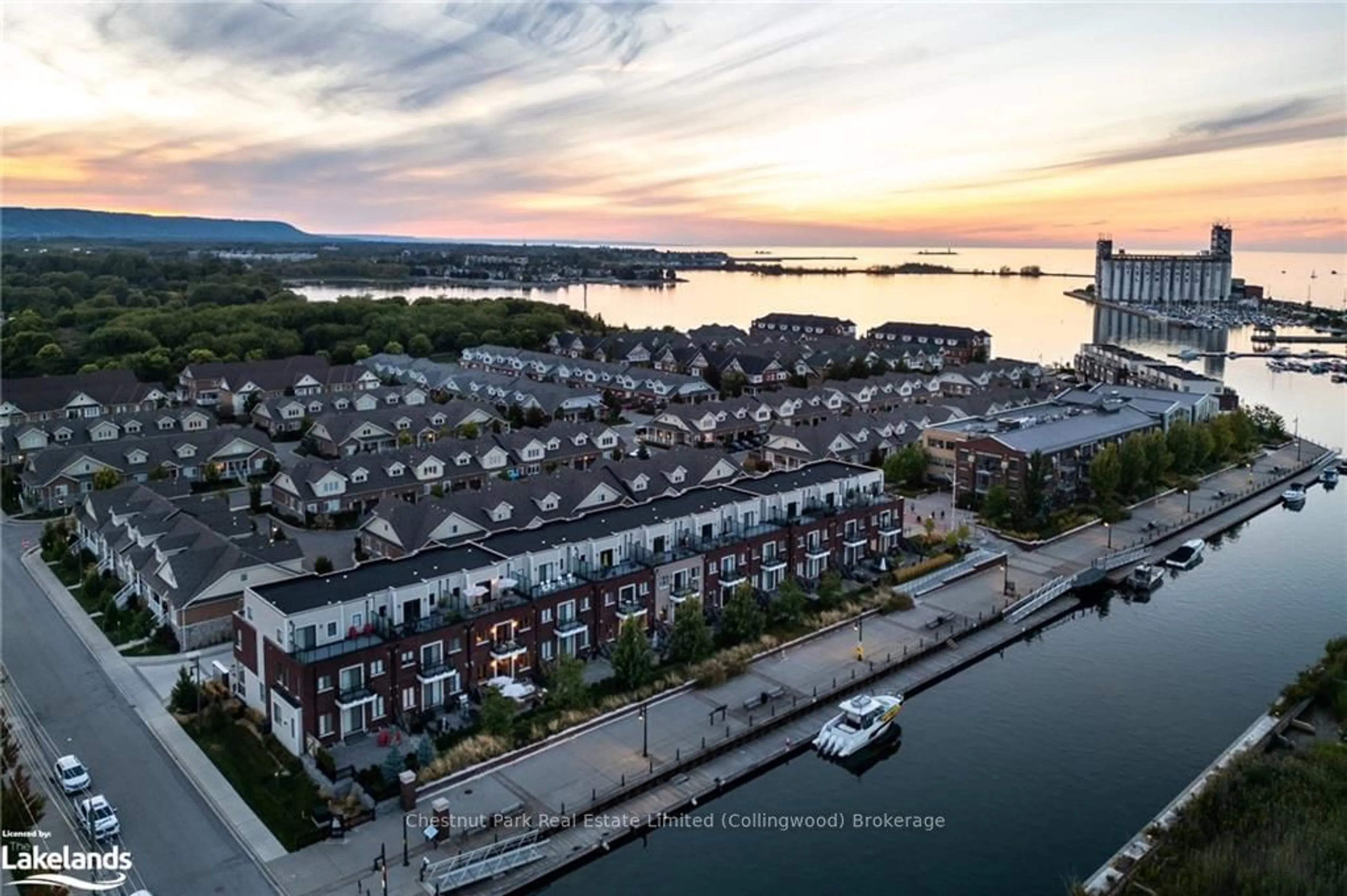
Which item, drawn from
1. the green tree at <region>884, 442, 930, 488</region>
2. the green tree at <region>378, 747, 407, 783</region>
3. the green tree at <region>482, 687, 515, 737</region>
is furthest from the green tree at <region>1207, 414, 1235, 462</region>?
the green tree at <region>378, 747, 407, 783</region>

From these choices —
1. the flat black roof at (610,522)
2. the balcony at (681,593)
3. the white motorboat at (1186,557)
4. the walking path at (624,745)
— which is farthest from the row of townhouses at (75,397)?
the white motorboat at (1186,557)

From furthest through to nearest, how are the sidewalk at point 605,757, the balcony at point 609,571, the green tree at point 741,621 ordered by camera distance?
the green tree at point 741,621
the balcony at point 609,571
the sidewalk at point 605,757

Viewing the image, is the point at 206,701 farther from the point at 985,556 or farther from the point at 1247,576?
the point at 1247,576

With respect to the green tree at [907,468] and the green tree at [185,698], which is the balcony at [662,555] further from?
the green tree at [907,468]

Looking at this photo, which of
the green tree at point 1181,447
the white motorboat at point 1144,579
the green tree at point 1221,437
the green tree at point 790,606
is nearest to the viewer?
the green tree at point 790,606

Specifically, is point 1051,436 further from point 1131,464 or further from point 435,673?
point 435,673

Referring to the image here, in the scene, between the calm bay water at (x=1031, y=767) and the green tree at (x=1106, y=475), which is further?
the green tree at (x=1106, y=475)

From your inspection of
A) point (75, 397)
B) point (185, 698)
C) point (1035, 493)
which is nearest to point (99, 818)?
point (185, 698)
